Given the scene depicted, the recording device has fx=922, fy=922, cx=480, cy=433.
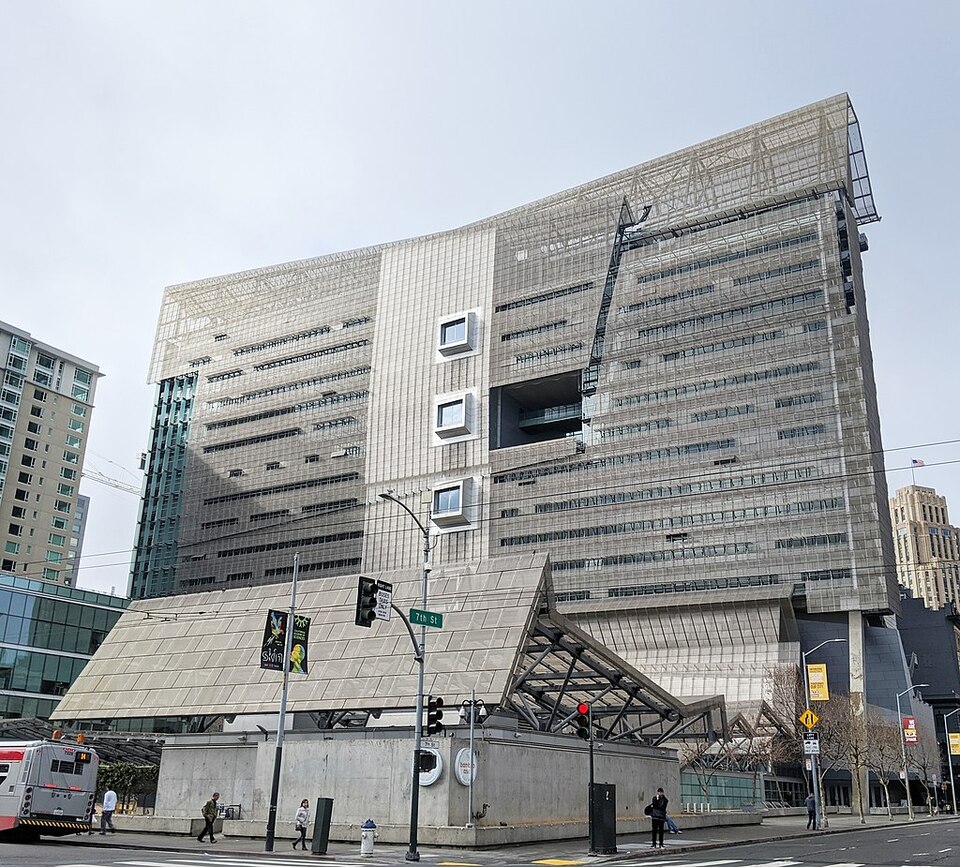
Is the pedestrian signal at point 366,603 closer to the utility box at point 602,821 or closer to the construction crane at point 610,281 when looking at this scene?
the utility box at point 602,821

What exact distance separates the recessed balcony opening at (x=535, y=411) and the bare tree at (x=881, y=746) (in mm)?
53049

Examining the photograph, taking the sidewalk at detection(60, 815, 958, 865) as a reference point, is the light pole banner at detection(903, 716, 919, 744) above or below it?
above

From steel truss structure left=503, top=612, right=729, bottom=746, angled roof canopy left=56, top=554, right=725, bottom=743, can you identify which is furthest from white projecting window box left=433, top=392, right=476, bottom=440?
angled roof canopy left=56, top=554, right=725, bottom=743

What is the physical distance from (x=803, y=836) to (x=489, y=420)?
8745cm

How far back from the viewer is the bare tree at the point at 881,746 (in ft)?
252

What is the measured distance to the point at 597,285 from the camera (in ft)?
395

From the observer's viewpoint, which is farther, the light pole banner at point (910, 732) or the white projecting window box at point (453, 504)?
the white projecting window box at point (453, 504)

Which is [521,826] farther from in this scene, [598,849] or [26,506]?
[26,506]

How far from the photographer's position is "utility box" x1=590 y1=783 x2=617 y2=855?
2752 cm

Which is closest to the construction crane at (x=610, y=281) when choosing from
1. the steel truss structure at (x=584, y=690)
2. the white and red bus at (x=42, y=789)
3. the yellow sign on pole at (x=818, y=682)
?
the yellow sign on pole at (x=818, y=682)

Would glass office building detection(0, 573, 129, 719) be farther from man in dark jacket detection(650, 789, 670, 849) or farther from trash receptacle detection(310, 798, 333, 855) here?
man in dark jacket detection(650, 789, 670, 849)

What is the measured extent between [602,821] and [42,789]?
59.4 ft

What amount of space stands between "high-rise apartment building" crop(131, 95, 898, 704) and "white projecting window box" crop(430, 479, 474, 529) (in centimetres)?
41

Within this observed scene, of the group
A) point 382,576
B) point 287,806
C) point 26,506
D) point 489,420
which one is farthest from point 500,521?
point 287,806
